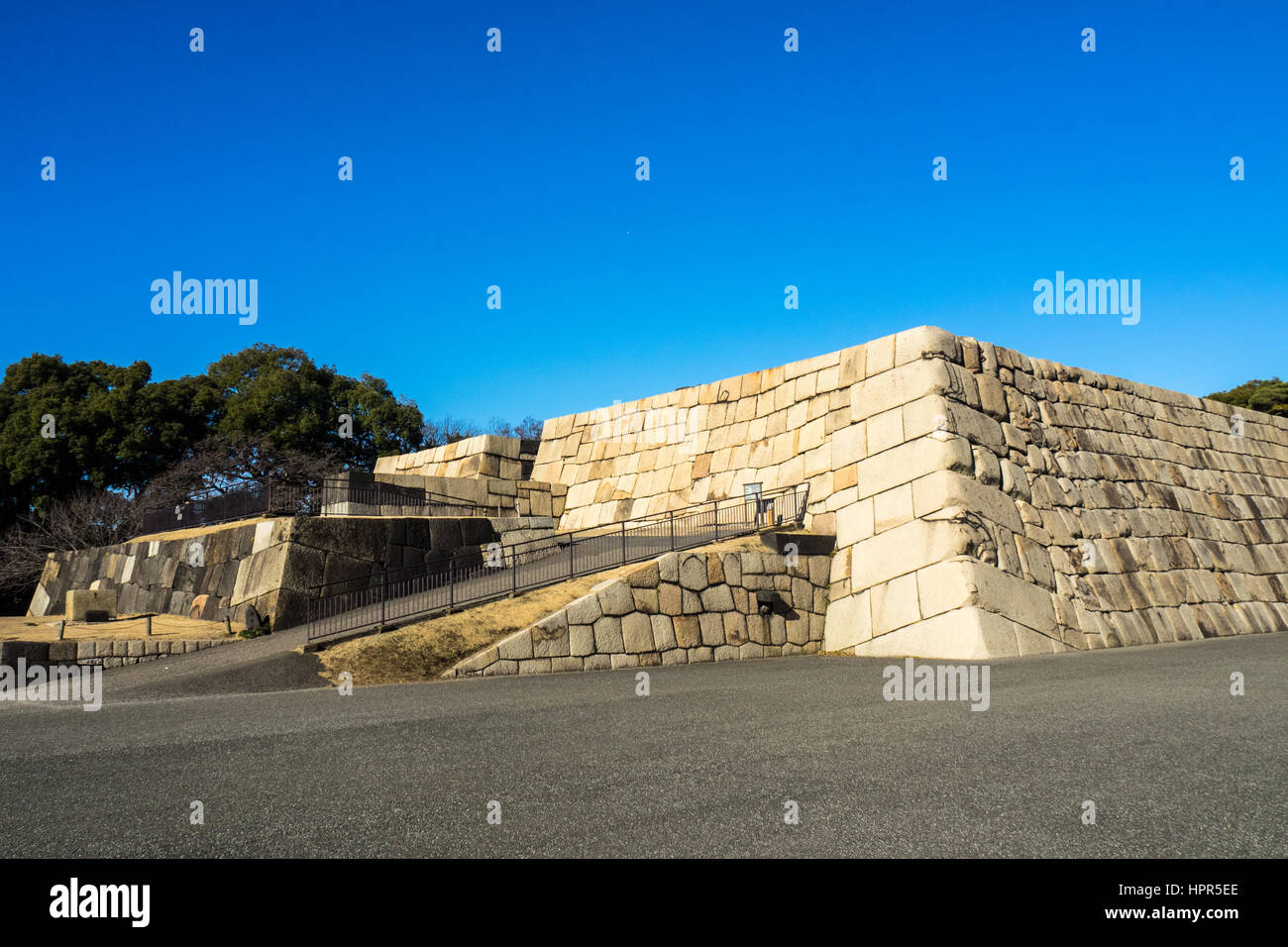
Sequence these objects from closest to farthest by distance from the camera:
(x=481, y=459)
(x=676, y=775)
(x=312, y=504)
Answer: (x=676, y=775)
(x=312, y=504)
(x=481, y=459)

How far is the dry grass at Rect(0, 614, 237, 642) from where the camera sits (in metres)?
16.0

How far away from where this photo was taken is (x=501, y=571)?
18031mm

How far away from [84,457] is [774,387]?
27.4 meters

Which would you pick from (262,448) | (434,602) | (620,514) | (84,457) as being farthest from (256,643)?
(84,457)

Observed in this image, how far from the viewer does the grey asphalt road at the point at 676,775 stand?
14.9 feet

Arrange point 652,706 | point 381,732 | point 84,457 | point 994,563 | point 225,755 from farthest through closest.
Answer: point 84,457
point 994,563
point 652,706
point 381,732
point 225,755

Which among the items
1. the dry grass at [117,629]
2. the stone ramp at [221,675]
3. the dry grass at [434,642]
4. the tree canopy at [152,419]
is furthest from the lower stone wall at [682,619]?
the tree canopy at [152,419]

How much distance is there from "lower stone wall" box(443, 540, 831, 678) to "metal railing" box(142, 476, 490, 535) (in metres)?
8.45

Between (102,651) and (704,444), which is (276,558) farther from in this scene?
(704,444)

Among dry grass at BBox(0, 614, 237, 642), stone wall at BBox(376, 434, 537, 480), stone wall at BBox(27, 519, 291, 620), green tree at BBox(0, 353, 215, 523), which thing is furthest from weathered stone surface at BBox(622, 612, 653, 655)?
green tree at BBox(0, 353, 215, 523)

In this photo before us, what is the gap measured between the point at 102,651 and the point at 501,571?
7487 mm

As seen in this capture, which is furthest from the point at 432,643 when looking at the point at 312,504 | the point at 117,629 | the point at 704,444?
the point at 704,444
